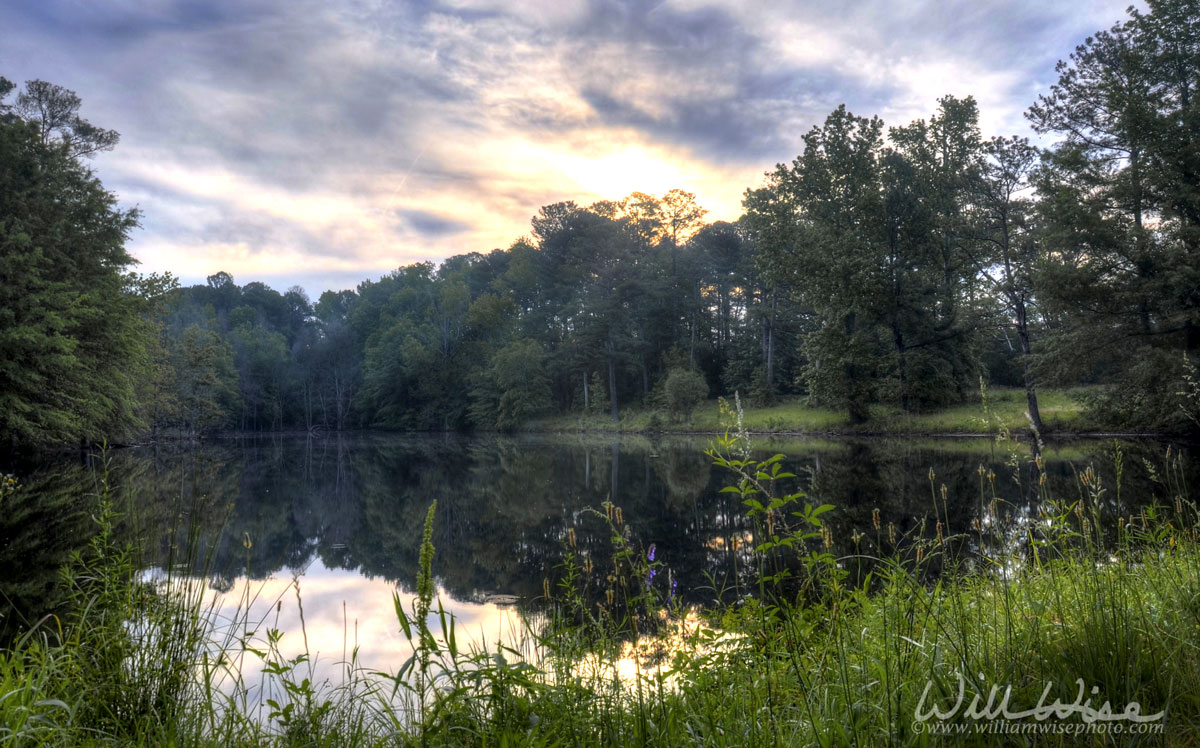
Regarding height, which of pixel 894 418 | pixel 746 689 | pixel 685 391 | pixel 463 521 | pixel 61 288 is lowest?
pixel 463 521

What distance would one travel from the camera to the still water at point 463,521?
19.4ft

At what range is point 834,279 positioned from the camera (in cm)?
3145

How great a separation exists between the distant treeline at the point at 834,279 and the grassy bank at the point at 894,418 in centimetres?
106

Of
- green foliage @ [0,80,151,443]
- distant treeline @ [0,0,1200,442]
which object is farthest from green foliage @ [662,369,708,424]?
green foliage @ [0,80,151,443]

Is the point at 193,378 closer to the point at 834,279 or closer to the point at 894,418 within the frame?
the point at 834,279

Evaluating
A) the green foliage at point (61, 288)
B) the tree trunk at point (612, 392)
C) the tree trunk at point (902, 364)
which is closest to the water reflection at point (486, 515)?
the green foliage at point (61, 288)

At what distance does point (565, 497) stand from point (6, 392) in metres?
19.1

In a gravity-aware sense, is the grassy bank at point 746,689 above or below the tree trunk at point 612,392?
below

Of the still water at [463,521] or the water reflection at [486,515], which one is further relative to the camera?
the water reflection at [486,515]

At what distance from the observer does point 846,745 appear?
206 cm

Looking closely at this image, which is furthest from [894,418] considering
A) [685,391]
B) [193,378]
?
[193,378]

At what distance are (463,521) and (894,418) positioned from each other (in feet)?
84.0

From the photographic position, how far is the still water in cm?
590

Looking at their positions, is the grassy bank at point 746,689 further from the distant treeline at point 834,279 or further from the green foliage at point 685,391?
the green foliage at point 685,391
